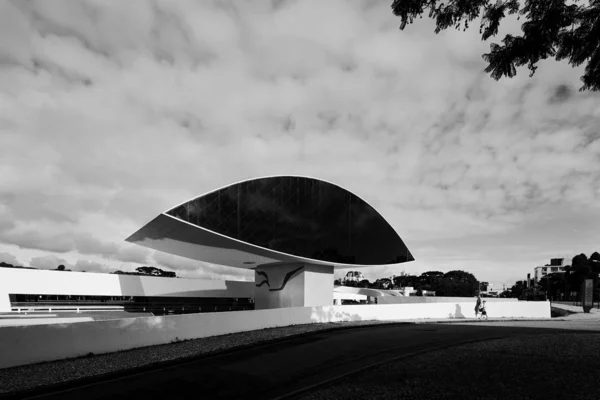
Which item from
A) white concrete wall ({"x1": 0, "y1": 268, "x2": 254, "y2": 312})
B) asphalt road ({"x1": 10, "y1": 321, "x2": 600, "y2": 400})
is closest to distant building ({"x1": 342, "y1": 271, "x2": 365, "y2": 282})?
white concrete wall ({"x1": 0, "y1": 268, "x2": 254, "y2": 312})

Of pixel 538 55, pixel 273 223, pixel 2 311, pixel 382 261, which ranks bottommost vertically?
pixel 2 311

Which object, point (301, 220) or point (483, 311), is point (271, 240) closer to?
point (301, 220)

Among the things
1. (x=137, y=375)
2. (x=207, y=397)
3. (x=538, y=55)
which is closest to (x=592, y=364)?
(x=538, y=55)

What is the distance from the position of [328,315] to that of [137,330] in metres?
11.5

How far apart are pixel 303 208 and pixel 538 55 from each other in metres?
21.7

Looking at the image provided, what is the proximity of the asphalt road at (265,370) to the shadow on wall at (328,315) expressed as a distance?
21.2 ft

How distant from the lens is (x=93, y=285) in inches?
1625

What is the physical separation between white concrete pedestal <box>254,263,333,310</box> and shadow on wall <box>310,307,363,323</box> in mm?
8156

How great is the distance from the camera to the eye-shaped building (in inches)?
1010

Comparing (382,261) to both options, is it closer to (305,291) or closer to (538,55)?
(305,291)

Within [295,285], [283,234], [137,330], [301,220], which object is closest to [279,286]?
[295,285]

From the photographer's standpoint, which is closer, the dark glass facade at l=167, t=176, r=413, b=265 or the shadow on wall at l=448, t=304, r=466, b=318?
the dark glass facade at l=167, t=176, r=413, b=265

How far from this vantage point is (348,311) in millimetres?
24656

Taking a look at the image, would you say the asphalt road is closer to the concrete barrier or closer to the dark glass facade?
the concrete barrier
